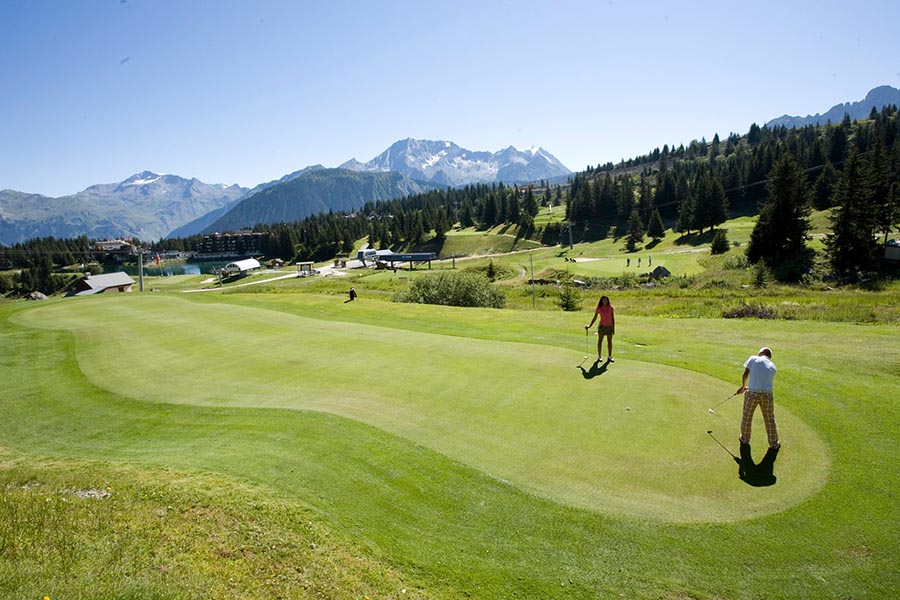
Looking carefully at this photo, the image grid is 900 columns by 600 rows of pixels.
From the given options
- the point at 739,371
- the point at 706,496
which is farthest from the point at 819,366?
the point at 706,496

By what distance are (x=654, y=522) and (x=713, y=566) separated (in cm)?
100

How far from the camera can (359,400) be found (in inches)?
506

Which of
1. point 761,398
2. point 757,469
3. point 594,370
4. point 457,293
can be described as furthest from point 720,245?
point 757,469

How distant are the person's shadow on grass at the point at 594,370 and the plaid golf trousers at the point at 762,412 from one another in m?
4.48

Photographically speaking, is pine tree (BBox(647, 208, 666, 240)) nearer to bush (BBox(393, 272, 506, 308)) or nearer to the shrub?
bush (BBox(393, 272, 506, 308))

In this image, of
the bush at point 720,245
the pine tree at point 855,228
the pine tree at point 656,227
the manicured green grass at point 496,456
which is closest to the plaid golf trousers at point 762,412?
the manicured green grass at point 496,456

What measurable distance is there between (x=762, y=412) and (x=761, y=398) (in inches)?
11.4

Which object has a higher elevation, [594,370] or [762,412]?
[762,412]

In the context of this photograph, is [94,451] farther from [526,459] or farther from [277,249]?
[277,249]

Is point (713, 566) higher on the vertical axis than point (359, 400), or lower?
lower

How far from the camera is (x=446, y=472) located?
907 cm

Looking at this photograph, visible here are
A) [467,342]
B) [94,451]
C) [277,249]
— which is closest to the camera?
[94,451]

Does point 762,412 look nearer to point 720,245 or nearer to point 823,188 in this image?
point 720,245

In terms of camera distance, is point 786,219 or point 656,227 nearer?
point 786,219
